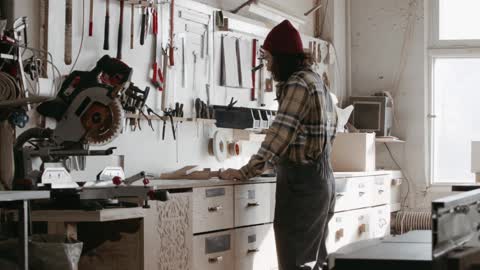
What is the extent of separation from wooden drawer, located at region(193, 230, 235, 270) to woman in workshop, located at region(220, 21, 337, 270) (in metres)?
0.38

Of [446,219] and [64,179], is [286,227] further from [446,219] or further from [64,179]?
[446,219]

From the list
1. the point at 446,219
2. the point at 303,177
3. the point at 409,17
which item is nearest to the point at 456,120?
the point at 409,17

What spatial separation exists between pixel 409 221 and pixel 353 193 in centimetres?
120

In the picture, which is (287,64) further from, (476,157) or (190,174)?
(476,157)

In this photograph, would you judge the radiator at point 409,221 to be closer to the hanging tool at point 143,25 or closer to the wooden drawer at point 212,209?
the wooden drawer at point 212,209

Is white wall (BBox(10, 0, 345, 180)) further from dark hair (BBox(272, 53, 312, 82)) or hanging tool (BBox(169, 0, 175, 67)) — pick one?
dark hair (BBox(272, 53, 312, 82))

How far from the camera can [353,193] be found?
18.4 feet

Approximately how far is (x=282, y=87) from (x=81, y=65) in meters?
1.00

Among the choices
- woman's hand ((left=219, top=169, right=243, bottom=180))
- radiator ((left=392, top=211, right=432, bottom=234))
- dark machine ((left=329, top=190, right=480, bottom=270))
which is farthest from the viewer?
radiator ((left=392, top=211, right=432, bottom=234))


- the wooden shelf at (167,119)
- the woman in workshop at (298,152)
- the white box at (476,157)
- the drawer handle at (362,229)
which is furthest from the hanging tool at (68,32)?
the white box at (476,157)

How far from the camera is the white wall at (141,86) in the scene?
3865mm

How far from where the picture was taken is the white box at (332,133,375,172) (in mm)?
6047

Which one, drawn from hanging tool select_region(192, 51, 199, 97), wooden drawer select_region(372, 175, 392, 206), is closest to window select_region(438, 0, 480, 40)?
wooden drawer select_region(372, 175, 392, 206)

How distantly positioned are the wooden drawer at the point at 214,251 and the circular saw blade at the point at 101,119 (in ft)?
2.52
